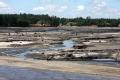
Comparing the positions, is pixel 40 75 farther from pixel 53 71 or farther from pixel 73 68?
pixel 73 68

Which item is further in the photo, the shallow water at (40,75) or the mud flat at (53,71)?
the mud flat at (53,71)

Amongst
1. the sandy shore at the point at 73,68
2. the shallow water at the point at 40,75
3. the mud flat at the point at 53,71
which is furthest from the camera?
the sandy shore at the point at 73,68

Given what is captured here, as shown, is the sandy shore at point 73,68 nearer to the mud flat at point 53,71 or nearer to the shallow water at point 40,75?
the mud flat at point 53,71

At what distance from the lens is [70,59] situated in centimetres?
3925

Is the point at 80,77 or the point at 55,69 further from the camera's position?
the point at 55,69

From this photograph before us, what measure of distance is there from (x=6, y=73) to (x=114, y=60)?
13866 mm

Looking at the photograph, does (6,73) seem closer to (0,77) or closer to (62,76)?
(0,77)

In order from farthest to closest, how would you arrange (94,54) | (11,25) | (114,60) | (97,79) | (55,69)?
(11,25)
(94,54)
(114,60)
(55,69)
(97,79)

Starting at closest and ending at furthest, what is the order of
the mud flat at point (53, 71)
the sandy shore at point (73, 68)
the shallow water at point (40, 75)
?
1. the shallow water at point (40, 75)
2. the mud flat at point (53, 71)
3. the sandy shore at point (73, 68)

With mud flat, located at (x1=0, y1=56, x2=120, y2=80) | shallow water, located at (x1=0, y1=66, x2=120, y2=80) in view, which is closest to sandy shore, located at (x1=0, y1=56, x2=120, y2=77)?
mud flat, located at (x1=0, y1=56, x2=120, y2=80)

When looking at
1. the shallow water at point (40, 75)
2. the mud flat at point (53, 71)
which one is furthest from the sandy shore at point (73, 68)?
the shallow water at point (40, 75)

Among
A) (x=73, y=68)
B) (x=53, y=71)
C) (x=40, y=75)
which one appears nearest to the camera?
(x=40, y=75)

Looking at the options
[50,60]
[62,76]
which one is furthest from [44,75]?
[50,60]

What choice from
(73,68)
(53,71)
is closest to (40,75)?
→ (53,71)
